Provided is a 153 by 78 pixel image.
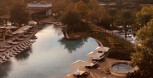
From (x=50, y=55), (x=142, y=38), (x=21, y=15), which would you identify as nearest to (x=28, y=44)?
(x=50, y=55)

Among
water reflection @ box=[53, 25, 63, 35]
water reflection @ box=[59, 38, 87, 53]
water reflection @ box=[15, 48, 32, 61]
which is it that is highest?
water reflection @ box=[53, 25, 63, 35]

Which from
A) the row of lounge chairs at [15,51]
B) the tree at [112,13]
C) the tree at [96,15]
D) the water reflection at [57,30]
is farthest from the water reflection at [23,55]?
the tree at [96,15]

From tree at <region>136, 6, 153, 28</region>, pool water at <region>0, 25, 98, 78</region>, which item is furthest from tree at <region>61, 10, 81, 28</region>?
tree at <region>136, 6, 153, 28</region>

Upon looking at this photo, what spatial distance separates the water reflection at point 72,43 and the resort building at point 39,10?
24.3 meters

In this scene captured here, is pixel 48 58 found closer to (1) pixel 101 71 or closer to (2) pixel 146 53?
(1) pixel 101 71

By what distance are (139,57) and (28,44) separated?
75.3ft

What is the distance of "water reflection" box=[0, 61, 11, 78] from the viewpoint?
2798 cm

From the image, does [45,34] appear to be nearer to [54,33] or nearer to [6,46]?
[54,33]

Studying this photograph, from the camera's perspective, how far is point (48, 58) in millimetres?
33875

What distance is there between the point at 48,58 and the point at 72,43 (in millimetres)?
8503

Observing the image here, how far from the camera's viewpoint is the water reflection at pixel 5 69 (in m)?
28.0

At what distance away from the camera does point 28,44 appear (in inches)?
1581

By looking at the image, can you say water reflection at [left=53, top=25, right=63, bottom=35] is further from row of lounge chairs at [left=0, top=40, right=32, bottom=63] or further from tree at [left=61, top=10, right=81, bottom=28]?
row of lounge chairs at [left=0, top=40, right=32, bottom=63]

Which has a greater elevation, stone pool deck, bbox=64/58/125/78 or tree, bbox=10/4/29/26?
tree, bbox=10/4/29/26
